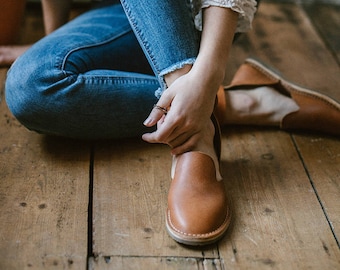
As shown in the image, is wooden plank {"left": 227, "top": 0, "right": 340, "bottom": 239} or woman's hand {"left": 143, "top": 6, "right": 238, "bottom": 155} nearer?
woman's hand {"left": 143, "top": 6, "right": 238, "bottom": 155}

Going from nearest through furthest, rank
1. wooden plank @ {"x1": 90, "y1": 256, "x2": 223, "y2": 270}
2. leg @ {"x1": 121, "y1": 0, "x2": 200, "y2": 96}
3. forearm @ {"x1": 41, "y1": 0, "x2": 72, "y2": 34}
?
wooden plank @ {"x1": 90, "y1": 256, "x2": 223, "y2": 270}, leg @ {"x1": 121, "y1": 0, "x2": 200, "y2": 96}, forearm @ {"x1": 41, "y1": 0, "x2": 72, "y2": 34}

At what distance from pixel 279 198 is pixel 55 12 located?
678mm

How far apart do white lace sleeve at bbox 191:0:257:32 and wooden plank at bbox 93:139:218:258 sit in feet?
0.89

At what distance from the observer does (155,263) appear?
33.6 inches

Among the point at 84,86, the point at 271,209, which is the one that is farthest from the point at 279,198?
the point at 84,86

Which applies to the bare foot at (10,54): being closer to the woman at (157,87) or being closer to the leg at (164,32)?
the woman at (157,87)

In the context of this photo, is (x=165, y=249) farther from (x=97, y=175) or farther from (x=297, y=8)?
(x=297, y=8)

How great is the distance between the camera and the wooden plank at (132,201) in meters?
0.88

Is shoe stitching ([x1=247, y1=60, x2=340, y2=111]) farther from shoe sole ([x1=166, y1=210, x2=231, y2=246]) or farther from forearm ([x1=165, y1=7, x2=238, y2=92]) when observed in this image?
shoe sole ([x1=166, y1=210, x2=231, y2=246])

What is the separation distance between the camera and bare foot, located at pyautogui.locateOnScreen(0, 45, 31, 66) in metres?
1.37

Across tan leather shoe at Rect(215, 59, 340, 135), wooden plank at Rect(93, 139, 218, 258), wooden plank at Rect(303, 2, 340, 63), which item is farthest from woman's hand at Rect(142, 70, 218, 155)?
wooden plank at Rect(303, 2, 340, 63)

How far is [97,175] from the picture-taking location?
1.05 metres

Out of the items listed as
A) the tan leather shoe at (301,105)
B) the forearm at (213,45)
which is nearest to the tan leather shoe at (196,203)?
the forearm at (213,45)

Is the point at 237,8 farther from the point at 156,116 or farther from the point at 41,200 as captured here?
the point at 41,200
